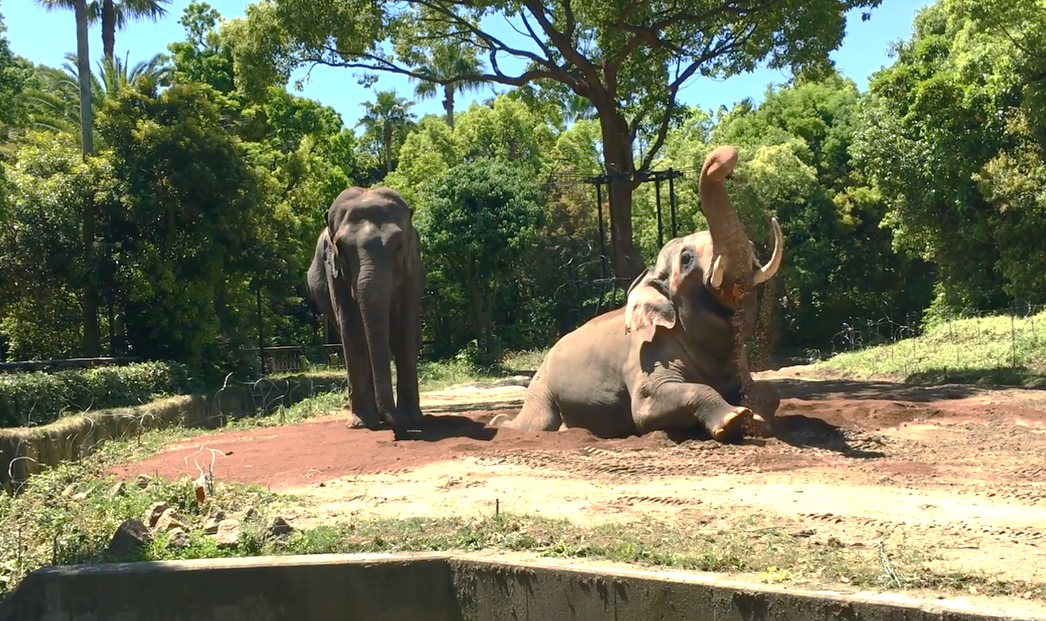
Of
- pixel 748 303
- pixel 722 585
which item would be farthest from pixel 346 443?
pixel 722 585

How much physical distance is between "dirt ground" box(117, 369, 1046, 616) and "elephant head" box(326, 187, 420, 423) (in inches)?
35.1

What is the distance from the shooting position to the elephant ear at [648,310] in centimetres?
956

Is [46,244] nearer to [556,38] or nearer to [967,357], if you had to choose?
A: [556,38]

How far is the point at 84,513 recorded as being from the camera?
292 inches

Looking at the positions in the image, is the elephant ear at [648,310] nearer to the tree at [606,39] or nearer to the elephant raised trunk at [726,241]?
the elephant raised trunk at [726,241]

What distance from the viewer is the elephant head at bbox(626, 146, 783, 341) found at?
8.70 metres

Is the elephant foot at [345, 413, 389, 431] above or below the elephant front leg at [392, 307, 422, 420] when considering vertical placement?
below

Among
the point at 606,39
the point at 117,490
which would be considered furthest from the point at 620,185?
the point at 117,490

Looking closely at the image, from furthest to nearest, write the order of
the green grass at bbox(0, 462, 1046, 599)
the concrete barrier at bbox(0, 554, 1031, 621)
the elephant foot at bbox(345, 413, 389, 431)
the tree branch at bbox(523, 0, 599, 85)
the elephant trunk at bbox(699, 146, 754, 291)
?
the tree branch at bbox(523, 0, 599, 85)
the elephant foot at bbox(345, 413, 389, 431)
the elephant trunk at bbox(699, 146, 754, 291)
the concrete barrier at bbox(0, 554, 1031, 621)
the green grass at bbox(0, 462, 1046, 599)

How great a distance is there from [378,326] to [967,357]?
12335mm

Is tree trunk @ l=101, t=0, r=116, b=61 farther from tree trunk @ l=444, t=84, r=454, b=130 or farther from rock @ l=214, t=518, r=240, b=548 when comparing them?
rock @ l=214, t=518, r=240, b=548

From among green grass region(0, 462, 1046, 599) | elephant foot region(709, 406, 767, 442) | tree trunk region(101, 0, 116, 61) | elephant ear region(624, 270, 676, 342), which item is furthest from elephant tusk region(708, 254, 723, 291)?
tree trunk region(101, 0, 116, 61)

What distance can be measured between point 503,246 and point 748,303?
24.3 metres

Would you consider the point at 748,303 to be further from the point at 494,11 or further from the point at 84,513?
the point at 494,11
